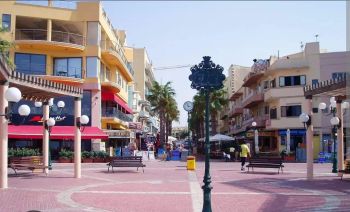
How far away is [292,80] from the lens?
47469 mm

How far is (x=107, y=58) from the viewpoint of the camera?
148 feet

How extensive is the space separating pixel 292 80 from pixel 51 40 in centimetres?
2425

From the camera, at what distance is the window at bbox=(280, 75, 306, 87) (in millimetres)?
47156

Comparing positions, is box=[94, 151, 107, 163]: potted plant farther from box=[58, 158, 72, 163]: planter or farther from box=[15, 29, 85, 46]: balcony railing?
box=[15, 29, 85, 46]: balcony railing

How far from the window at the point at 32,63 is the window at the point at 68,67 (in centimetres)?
122

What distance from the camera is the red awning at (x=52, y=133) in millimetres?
36719

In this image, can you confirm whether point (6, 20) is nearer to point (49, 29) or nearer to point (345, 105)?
point (49, 29)

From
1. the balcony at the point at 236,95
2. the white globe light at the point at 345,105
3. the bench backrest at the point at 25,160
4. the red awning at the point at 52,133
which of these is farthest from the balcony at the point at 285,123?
the bench backrest at the point at 25,160


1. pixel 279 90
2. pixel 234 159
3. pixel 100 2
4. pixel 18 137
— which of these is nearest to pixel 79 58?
pixel 100 2

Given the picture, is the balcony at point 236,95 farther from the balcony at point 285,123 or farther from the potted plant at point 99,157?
the potted plant at point 99,157

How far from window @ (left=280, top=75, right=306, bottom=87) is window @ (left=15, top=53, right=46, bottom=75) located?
23.8 m

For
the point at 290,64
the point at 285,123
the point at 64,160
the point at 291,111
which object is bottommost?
the point at 64,160

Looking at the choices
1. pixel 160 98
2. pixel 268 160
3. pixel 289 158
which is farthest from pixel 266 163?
pixel 160 98

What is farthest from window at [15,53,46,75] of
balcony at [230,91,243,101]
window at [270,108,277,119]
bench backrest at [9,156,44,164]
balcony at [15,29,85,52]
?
balcony at [230,91,243,101]
